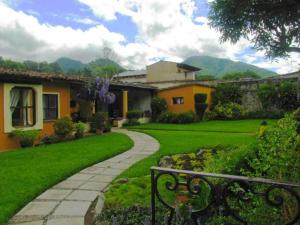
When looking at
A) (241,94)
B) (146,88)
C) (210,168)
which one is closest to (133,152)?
(210,168)

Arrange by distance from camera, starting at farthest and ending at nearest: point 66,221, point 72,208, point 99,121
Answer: point 99,121
point 72,208
point 66,221

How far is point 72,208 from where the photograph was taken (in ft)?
16.3

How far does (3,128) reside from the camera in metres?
12.9

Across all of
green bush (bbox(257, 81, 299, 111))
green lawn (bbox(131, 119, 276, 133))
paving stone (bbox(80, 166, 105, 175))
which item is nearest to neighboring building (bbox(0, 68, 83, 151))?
green lawn (bbox(131, 119, 276, 133))

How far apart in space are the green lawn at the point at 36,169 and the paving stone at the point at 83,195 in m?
0.63

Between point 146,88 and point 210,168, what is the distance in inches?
835

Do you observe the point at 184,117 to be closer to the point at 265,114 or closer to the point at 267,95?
the point at 265,114

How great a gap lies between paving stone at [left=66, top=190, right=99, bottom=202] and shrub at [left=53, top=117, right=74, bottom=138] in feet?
29.8

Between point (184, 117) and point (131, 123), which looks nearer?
point (131, 123)

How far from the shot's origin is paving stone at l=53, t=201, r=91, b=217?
473cm

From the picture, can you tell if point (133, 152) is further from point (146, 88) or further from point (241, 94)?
point (241, 94)

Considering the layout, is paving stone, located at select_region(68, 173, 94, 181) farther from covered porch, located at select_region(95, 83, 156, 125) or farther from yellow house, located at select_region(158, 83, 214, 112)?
yellow house, located at select_region(158, 83, 214, 112)

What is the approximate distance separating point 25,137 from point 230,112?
15.8m

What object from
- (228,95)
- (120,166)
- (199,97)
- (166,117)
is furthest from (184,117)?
(120,166)
